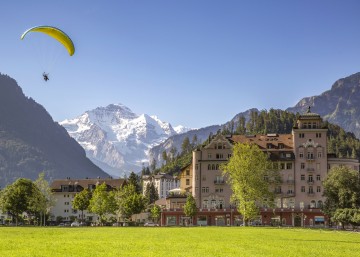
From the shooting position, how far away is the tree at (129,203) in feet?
439

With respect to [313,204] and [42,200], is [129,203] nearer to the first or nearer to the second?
[42,200]

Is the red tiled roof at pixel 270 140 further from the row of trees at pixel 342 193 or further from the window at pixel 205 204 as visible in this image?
the row of trees at pixel 342 193

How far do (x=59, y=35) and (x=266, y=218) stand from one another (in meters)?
93.8

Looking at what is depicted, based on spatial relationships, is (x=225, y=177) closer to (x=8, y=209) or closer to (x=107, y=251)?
(x=8, y=209)

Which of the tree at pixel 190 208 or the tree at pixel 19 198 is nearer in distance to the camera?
the tree at pixel 190 208

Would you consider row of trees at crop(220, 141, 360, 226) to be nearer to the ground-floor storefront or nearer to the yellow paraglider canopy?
the ground-floor storefront

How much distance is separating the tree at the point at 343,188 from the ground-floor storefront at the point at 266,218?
25743 mm

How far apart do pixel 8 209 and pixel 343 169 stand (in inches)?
2970

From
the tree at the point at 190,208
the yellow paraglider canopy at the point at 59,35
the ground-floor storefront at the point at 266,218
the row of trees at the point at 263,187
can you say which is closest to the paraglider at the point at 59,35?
the yellow paraglider canopy at the point at 59,35

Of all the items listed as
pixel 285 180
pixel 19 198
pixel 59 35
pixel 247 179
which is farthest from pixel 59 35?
pixel 285 180

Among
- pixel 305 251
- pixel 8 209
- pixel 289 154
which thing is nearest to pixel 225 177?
pixel 289 154

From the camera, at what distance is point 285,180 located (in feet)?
444

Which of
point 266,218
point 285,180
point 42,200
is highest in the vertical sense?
point 285,180

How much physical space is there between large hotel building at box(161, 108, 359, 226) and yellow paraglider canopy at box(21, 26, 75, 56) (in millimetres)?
89154
